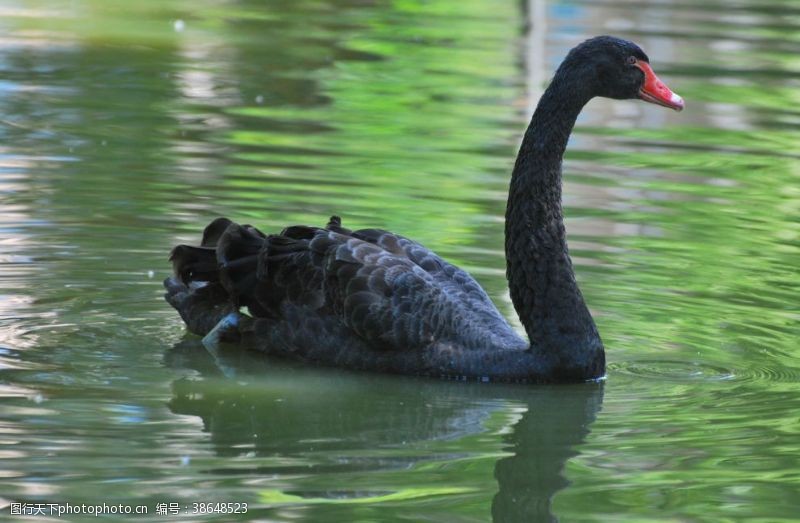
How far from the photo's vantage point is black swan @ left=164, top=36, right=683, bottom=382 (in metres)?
7.31

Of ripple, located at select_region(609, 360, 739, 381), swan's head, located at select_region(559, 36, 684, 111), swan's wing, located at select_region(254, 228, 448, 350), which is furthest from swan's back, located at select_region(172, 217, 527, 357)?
swan's head, located at select_region(559, 36, 684, 111)

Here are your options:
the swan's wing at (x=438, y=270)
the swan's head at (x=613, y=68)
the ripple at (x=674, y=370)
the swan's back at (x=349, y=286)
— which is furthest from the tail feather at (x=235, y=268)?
the ripple at (x=674, y=370)

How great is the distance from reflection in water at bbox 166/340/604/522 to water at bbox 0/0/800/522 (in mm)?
17

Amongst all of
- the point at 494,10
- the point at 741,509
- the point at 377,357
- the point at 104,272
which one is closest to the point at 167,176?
the point at 104,272

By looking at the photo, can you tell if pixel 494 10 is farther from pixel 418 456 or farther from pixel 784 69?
pixel 418 456

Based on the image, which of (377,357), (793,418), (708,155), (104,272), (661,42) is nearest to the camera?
(793,418)

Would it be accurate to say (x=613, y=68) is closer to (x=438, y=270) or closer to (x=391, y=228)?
(x=438, y=270)

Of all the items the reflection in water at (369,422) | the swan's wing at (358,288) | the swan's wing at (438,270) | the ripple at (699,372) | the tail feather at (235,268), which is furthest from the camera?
the tail feather at (235,268)

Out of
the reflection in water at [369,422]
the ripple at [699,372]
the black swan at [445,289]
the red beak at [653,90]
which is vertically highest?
the red beak at [653,90]

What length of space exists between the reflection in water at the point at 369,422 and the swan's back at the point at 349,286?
23 cm

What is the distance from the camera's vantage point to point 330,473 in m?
5.86

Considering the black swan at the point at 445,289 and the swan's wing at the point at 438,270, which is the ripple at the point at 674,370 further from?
the swan's wing at the point at 438,270

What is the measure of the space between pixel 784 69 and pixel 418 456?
13223mm

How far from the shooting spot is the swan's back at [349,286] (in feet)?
24.0
